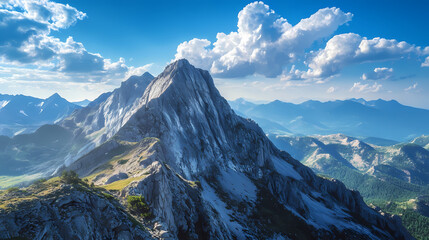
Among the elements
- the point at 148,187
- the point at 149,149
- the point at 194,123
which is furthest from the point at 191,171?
the point at 148,187

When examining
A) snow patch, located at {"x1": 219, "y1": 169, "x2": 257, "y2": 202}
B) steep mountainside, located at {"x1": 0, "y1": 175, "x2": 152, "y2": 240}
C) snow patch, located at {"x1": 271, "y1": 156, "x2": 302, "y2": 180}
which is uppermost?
steep mountainside, located at {"x1": 0, "y1": 175, "x2": 152, "y2": 240}

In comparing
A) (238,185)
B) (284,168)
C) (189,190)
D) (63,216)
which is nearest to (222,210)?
(189,190)

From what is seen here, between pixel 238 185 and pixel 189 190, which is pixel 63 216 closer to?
pixel 189 190

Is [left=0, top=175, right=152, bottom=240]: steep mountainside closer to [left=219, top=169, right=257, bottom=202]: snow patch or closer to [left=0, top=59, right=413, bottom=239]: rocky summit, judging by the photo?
[left=0, top=59, right=413, bottom=239]: rocky summit

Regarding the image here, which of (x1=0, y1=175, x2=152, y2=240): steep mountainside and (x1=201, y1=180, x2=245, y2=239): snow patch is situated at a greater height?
(x1=0, y1=175, x2=152, y2=240): steep mountainside

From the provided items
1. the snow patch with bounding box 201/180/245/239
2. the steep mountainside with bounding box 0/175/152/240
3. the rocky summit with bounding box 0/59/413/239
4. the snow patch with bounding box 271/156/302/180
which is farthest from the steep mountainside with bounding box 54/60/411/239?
the steep mountainside with bounding box 0/175/152/240

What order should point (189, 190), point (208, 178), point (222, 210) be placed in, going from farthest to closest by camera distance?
point (208, 178) < point (222, 210) < point (189, 190)
